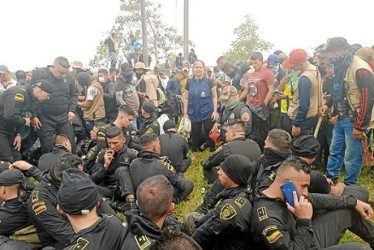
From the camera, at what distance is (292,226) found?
2.61m

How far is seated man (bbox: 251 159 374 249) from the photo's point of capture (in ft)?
8.04

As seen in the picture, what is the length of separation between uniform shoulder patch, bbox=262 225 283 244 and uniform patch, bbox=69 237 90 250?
123 cm

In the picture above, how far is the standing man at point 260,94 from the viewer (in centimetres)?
608

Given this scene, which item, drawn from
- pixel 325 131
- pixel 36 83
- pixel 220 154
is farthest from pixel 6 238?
pixel 325 131

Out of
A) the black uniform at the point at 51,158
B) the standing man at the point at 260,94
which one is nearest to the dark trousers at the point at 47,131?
the black uniform at the point at 51,158

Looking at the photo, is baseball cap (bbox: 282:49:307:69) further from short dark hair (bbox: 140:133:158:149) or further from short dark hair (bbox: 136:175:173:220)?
short dark hair (bbox: 136:175:173:220)

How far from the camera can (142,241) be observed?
2176 millimetres

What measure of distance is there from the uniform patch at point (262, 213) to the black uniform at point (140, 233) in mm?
762

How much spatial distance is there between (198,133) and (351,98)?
10.9ft

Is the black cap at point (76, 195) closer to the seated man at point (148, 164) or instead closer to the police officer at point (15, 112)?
the seated man at point (148, 164)

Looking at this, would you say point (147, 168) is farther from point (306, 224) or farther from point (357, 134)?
point (357, 134)

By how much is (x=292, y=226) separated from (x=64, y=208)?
168 centimetres

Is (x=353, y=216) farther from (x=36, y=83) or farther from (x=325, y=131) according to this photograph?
(x=36, y=83)

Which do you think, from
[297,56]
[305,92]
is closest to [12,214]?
[305,92]
